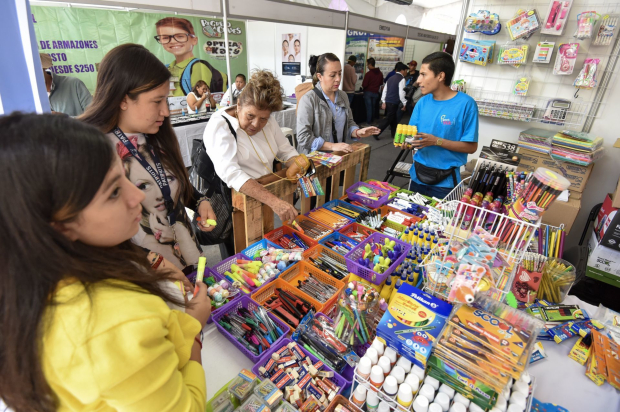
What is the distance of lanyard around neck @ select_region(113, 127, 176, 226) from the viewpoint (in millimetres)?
1336

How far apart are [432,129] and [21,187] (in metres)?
2.74

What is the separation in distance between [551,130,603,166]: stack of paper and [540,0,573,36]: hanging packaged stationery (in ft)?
3.63

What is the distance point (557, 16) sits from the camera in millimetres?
3201

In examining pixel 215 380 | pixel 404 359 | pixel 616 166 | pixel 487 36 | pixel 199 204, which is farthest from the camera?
pixel 487 36

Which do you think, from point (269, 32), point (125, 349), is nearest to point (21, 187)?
point (125, 349)

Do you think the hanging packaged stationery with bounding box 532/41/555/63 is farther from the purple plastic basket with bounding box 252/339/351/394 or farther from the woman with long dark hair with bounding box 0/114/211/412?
the woman with long dark hair with bounding box 0/114/211/412

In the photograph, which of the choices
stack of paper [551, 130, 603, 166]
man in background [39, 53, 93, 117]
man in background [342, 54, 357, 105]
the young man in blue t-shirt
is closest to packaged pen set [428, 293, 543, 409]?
the young man in blue t-shirt

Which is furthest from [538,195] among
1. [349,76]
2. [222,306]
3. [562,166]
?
[349,76]

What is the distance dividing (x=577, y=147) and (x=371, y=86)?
259 inches

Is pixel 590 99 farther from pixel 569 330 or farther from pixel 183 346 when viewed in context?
pixel 183 346

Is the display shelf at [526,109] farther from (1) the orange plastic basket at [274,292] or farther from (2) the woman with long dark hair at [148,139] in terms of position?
(2) the woman with long dark hair at [148,139]

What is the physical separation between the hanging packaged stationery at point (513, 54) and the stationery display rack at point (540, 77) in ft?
0.33

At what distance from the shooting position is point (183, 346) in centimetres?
77

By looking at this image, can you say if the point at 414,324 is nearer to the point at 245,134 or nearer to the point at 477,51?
the point at 245,134
